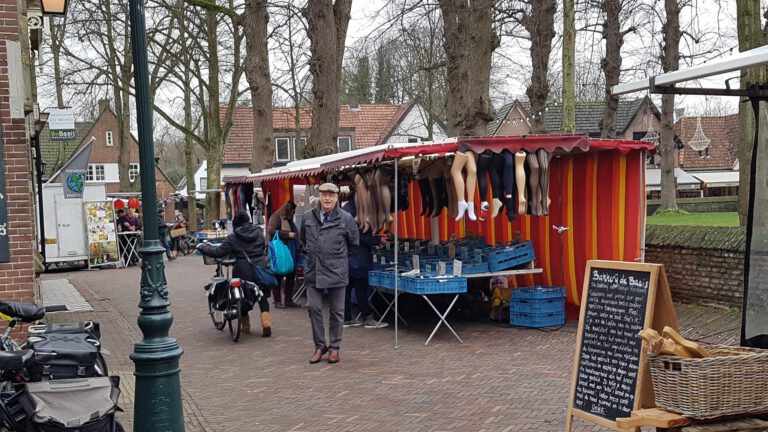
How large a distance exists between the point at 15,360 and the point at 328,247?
4.22 meters

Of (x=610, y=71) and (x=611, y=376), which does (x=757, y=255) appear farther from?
(x=610, y=71)

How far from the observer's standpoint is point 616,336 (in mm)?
4906

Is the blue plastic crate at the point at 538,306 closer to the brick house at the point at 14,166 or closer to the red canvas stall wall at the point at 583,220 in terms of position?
the red canvas stall wall at the point at 583,220

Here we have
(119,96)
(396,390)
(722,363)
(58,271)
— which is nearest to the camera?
(722,363)

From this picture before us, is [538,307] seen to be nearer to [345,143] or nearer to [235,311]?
[235,311]

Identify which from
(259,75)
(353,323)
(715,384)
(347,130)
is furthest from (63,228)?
(347,130)

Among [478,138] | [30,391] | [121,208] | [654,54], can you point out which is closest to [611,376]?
[30,391]

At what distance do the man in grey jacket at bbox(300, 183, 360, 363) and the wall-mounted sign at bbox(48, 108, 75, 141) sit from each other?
14.2m

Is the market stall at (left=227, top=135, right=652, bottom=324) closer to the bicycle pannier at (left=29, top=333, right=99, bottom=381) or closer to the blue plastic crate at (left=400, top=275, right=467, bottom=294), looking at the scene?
the blue plastic crate at (left=400, top=275, right=467, bottom=294)

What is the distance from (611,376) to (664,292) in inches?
24.9

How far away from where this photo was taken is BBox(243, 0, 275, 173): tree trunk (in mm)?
18141

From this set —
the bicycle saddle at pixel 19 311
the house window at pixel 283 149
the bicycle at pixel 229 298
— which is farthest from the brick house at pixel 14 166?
the house window at pixel 283 149

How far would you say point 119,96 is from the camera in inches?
1308

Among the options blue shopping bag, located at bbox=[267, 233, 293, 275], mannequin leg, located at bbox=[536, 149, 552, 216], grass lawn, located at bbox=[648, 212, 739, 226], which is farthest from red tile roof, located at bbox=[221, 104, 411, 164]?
mannequin leg, located at bbox=[536, 149, 552, 216]
